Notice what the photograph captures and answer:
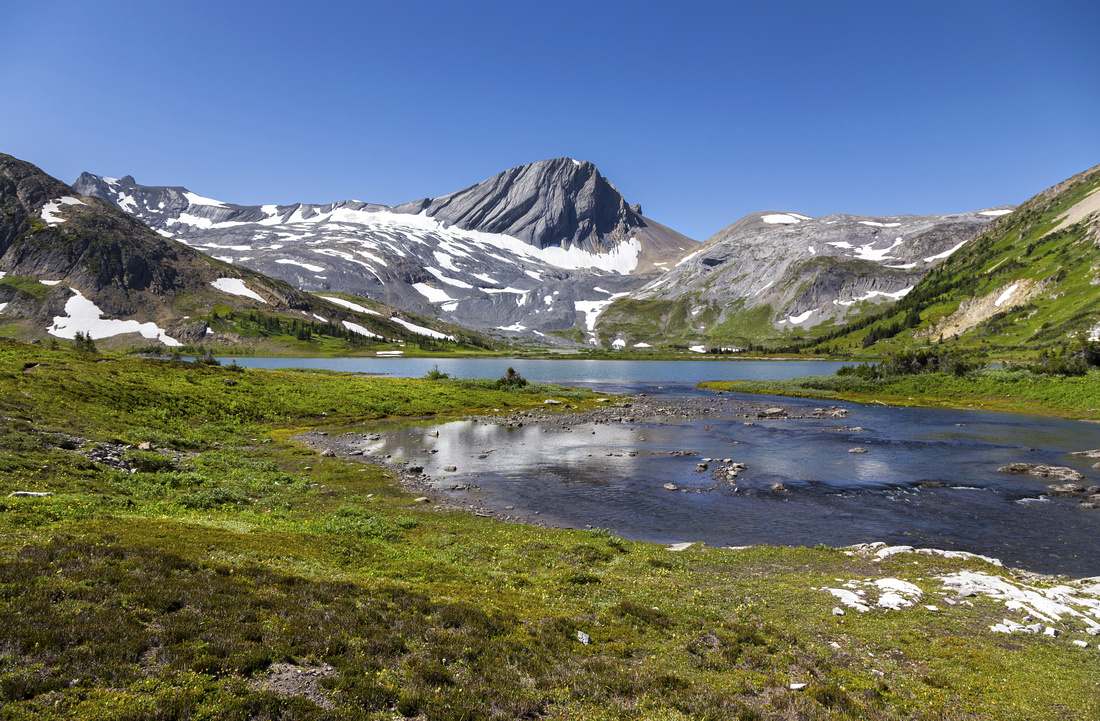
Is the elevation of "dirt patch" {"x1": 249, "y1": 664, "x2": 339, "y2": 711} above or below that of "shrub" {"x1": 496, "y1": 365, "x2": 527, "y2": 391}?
below

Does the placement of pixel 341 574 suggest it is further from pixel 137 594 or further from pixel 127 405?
pixel 127 405

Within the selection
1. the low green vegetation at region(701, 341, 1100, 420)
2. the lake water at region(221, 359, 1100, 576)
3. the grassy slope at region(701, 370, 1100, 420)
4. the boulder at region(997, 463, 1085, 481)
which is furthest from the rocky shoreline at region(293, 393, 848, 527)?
the boulder at region(997, 463, 1085, 481)

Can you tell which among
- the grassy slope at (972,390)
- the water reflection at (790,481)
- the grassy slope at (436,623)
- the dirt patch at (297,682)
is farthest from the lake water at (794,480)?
the dirt patch at (297,682)

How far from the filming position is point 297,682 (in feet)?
35.2

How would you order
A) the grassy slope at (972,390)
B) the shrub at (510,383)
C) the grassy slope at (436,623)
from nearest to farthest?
the grassy slope at (436,623) → the grassy slope at (972,390) → the shrub at (510,383)

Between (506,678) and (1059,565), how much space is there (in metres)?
28.8

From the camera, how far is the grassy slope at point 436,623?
1042cm

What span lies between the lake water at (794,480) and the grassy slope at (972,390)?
958cm

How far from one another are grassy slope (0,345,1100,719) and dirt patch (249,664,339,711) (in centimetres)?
30

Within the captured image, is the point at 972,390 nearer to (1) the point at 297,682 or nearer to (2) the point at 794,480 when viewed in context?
(2) the point at 794,480

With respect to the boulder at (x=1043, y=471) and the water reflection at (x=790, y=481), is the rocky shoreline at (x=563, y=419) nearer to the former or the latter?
the water reflection at (x=790, y=481)

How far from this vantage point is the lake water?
29.8 meters

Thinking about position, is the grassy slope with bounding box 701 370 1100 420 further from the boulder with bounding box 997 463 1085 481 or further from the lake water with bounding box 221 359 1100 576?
the boulder with bounding box 997 463 1085 481

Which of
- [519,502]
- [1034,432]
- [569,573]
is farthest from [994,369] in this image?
[569,573]
